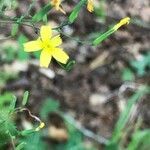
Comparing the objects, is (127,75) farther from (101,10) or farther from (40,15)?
(40,15)

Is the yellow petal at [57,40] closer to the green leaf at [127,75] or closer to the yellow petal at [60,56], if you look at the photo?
the yellow petal at [60,56]

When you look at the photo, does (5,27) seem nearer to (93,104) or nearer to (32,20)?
(93,104)

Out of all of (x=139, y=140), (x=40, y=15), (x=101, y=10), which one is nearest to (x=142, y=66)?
(x=101, y=10)

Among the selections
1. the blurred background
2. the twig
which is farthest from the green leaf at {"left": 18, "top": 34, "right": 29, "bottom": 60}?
the twig

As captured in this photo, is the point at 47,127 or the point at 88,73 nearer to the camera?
the point at 47,127

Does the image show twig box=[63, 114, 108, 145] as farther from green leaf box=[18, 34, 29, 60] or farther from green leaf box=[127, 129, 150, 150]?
green leaf box=[18, 34, 29, 60]

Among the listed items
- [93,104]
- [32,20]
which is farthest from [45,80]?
[32,20]

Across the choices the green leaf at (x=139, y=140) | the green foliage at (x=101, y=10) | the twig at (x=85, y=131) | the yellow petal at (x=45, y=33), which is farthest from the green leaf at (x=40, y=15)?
the green foliage at (x=101, y=10)
